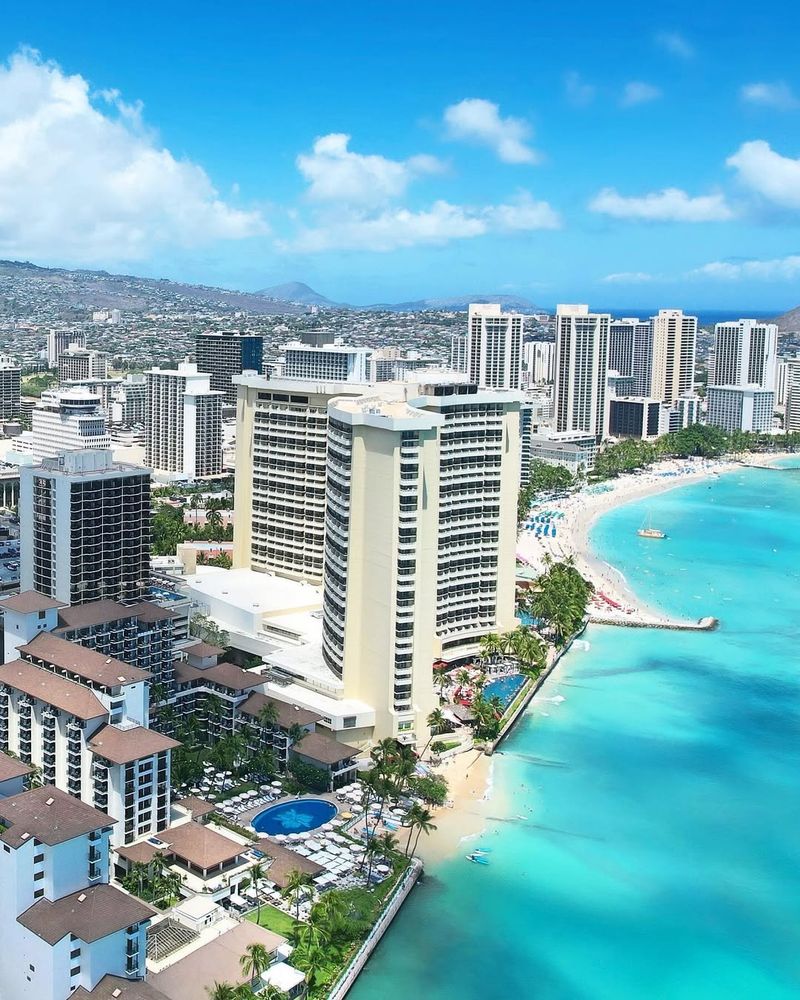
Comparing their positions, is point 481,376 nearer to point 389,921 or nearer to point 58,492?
point 58,492

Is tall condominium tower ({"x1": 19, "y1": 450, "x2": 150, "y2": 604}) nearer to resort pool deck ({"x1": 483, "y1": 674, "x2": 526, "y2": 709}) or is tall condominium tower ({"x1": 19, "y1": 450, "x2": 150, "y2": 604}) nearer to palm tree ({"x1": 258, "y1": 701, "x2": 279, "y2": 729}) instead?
palm tree ({"x1": 258, "y1": 701, "x2": 279, "y2": 729})

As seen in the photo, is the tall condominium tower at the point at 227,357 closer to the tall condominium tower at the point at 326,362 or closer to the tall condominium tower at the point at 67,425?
the tall condominium tower at the point at 326,362


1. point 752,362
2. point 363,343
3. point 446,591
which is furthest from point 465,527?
point 363,343

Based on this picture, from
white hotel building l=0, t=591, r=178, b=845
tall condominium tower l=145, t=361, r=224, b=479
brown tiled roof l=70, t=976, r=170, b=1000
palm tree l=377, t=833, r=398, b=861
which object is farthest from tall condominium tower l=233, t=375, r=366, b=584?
tall condominium tower l=145, t=361, r=224, b=479

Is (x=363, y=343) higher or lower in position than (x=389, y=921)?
higher

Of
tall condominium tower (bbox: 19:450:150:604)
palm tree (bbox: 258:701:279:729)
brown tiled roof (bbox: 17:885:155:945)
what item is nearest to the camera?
brown tiled roof (bbox: 17:885:155:945)

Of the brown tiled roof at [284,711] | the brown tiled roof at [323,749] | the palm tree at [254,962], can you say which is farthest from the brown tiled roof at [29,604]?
the palm tree at [254,962]

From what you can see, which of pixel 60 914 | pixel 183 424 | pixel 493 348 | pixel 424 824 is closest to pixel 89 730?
pixel 60 914
